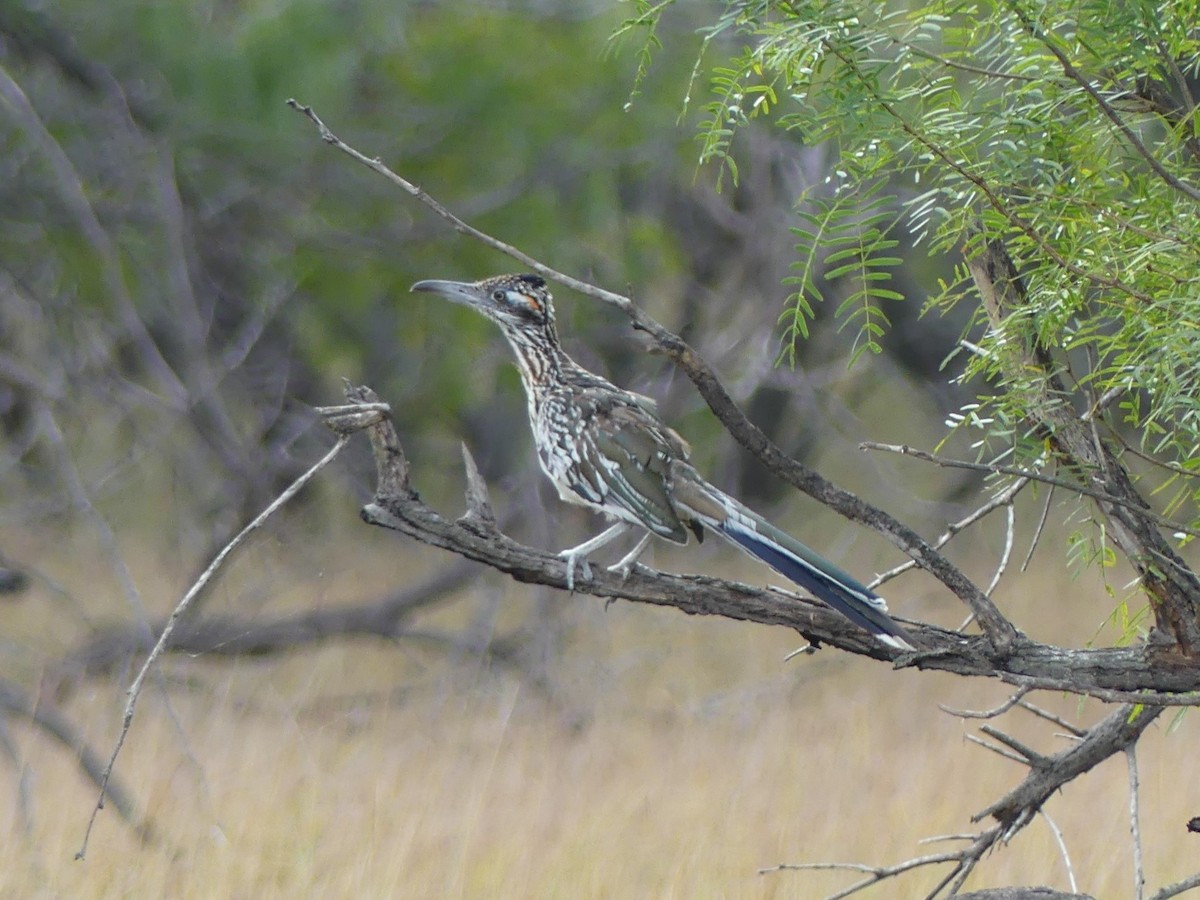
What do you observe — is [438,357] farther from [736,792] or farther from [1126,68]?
[1126,68]

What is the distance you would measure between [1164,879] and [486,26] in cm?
526

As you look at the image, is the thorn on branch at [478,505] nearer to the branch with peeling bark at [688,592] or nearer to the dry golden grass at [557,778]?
the branch with peeling bark at [688,592]

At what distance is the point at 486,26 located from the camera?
7.54m

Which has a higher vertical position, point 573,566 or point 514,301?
point 514,301

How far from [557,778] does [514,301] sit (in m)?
3.29

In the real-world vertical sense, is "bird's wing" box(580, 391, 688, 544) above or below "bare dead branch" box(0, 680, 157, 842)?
above

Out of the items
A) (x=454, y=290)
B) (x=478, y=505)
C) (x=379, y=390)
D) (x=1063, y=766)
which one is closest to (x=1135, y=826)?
(x=1063, y=766)

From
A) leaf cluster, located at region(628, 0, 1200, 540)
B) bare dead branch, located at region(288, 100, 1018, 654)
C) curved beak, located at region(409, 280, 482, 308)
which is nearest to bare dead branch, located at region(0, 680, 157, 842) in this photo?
curved beak, located at region(409, 280, 482, 308)

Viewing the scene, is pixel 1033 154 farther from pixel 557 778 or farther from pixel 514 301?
pixel 557 778

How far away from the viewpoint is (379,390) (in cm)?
818

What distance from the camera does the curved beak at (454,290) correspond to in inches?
138

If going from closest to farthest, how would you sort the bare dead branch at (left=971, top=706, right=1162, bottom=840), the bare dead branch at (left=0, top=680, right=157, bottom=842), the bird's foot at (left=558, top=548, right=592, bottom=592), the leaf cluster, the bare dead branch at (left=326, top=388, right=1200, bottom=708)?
1. the leaf cluster
2. the bare dead branch at (left=326, top=388, right=1200, bottom=708)
3. the bird's foot at (left=558, top=548, right=592, bottom=592)
4. the bare dead branch at (left=971, top=706, right=1162, bottom=840)
5. the bare dead branch at (left=0, top=680, right=157, bottom=842)

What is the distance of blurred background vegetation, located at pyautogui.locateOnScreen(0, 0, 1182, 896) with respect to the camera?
584cm

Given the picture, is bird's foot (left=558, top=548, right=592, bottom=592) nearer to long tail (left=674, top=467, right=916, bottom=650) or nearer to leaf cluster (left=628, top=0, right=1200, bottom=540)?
long tail (left=674, top=467, right=916, bottom=650)
